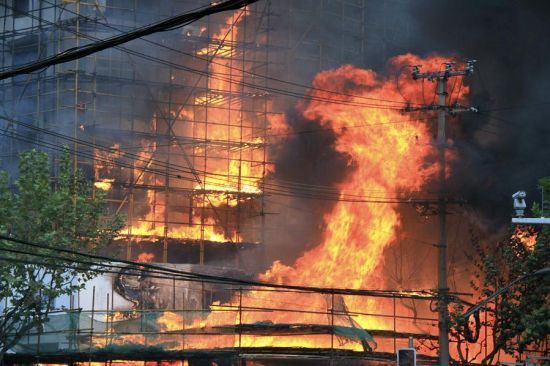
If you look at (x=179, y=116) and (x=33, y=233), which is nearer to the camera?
(x=33, y=233)

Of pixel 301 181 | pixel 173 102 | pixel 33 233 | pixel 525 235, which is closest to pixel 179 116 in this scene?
pixel 173 102

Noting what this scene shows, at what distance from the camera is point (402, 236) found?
4138cm

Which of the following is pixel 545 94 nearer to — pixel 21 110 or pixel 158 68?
pixel 158 68

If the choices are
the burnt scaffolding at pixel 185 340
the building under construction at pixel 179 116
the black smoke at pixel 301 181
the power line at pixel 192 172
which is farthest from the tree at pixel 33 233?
the black smoke at pixel 301 181

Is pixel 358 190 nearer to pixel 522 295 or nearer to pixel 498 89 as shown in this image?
pixel 498 89

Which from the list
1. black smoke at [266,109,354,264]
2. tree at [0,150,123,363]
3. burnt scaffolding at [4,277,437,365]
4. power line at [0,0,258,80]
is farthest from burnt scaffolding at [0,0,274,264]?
power line at [0,0,258,80]

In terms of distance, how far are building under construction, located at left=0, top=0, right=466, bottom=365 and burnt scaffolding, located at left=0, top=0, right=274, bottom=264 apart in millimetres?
60

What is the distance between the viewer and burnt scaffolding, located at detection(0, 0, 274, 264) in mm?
38844

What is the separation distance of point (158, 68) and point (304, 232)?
10980 millimetres

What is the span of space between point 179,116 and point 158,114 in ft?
3.49

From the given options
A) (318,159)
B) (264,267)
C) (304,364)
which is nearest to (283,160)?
(318,159)

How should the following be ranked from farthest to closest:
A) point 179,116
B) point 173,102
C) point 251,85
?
1. point 251,85
2. point 179,116
3. point 173,102

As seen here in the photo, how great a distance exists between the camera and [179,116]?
136 ft

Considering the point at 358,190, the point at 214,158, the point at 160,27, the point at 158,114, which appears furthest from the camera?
the point at 214,158
